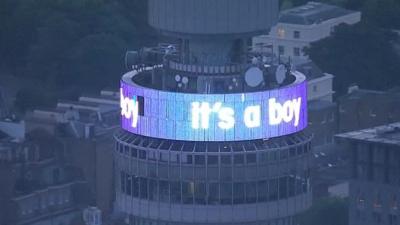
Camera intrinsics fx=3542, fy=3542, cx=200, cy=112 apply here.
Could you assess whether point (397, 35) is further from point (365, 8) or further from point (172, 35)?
point (172, 35)

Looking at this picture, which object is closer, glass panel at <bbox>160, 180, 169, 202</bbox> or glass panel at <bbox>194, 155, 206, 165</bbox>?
glass panel at <bbox>194, 155, 206, 165</bbox>

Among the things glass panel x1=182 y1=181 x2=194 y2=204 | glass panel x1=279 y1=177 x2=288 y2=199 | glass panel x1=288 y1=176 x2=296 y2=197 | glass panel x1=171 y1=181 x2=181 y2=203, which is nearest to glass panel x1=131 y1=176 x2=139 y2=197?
glass panel x1=171 y1=181 x2=181 y2=203

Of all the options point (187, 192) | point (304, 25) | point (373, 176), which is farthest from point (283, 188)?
point (304, 25)

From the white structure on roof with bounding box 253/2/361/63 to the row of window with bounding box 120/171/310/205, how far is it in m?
83.1

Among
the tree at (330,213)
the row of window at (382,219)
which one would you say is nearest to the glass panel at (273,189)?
the row of window at (382,219)

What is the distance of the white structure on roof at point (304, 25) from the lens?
17312cm

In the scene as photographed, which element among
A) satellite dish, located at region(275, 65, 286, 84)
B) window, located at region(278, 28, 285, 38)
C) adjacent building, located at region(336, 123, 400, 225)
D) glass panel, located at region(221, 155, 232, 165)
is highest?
satellite dish, located at region(275, 65, 286, 84)

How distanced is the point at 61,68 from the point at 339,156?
25993 millimetres

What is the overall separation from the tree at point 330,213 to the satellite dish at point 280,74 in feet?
152

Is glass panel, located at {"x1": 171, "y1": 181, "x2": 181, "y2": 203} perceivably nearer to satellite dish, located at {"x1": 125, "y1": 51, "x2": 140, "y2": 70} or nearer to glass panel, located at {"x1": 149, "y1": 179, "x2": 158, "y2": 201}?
glass panel, located at {"x1": 149, "y1": 179, "x2": 158, "y2": 201}

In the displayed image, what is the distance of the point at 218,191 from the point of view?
8606cm

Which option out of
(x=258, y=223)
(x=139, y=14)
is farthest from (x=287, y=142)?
(x=139, y=14)

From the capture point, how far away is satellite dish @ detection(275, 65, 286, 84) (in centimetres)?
8669

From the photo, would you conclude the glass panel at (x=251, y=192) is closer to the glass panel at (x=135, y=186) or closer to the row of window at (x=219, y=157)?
the row of window at (x=219, y=157)
